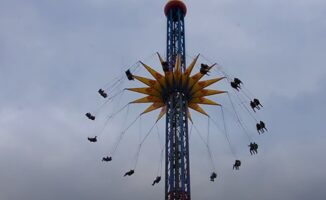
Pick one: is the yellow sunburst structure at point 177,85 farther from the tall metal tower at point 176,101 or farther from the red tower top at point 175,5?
the red tower top at point 175,5

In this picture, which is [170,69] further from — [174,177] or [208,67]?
[174,177]

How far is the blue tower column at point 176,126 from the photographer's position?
143 ft

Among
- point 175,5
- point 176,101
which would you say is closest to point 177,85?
point 176,101

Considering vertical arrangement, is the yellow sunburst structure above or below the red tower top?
below

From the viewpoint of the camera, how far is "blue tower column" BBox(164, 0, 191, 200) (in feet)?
143

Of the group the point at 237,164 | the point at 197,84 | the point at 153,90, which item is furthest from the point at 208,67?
the point at 237,164

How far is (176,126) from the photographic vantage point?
152 ft

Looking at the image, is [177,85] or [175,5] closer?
[177,85]

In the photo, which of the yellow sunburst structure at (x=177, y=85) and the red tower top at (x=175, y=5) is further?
the red tower top at (x=175, y=5)

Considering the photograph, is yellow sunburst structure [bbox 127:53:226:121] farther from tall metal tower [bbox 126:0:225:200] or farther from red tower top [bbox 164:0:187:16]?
red tower top [bbox 164:0:187:16]

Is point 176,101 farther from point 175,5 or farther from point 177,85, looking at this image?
point 175,5

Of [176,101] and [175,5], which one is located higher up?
[175,5]

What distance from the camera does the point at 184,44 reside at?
5038 centimetres

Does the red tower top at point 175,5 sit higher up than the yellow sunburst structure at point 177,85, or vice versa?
the red tower top at point 175,5
